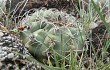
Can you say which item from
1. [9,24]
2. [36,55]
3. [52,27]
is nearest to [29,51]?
[36,55]

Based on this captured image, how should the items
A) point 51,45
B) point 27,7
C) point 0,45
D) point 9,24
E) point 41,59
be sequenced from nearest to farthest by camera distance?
1. point 0,45
2. point 51,45
3. point 41,59
4. point 9,24
5. point 27,7

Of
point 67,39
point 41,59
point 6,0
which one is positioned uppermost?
point 6,0

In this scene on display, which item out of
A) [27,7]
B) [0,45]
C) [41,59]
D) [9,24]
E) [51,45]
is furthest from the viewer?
[27,7]

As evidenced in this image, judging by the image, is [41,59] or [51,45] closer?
[51,45]

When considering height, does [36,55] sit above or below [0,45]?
below

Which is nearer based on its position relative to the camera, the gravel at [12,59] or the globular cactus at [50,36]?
the gravel at [12,59]

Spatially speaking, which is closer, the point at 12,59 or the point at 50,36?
the point at 12,59

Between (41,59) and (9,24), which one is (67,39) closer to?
(41,59)

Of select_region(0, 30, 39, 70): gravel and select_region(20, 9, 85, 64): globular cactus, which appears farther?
select_region(20, 9, 85, 64): globular cactus
